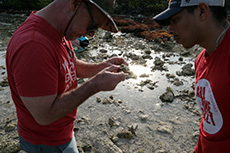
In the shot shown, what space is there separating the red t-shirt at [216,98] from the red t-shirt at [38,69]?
129cm

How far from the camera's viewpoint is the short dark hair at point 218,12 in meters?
1.67

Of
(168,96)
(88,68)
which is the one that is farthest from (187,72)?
(88,68)

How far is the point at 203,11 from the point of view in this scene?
5.57ft

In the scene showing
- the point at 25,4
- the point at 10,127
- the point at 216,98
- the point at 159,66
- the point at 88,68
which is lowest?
the point at 25,4

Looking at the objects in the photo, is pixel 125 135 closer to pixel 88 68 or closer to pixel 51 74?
pixel 88 68

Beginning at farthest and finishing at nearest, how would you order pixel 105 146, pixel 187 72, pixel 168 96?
1. pixel 187 72
2. pixel 168 96
3. pixel 105 146

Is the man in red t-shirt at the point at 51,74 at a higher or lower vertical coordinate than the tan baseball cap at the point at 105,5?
lower

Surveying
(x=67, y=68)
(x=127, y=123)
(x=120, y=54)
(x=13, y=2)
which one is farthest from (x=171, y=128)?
(x=13, y=2)

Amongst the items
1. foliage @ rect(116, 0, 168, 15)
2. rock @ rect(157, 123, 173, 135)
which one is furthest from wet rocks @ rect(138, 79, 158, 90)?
foliage @ rect(116, 0, 168, 15)

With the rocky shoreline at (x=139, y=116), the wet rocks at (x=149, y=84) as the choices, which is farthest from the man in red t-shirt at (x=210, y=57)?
the wet rocks at (x=149, y=84)

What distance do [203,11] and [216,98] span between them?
Result: 77 centimetres

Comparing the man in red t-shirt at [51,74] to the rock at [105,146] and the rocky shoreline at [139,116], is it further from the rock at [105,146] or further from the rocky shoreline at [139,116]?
the rocky shoreline at [139,116]

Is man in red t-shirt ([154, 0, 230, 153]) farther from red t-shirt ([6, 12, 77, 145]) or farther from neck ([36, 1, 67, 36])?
red t-shirt ([6, 12, 77, 145])

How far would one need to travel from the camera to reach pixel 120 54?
8.36 m
